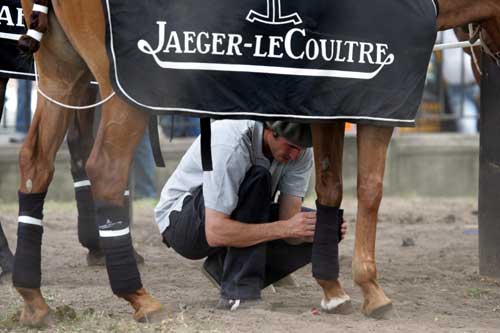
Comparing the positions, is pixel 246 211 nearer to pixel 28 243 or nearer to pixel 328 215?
pixel 328 215

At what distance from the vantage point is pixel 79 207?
618 centimetres

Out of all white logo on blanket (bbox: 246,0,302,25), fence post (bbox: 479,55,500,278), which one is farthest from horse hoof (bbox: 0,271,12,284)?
fence post (bbox: 479,55,500,278)

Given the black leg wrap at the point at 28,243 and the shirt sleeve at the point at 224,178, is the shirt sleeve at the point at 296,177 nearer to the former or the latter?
the shirt sleeve at the point at 224,178

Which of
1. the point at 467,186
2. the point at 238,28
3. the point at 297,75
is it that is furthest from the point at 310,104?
the point at 467,186

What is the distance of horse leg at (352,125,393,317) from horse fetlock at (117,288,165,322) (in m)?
0.90

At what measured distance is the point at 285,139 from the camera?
16.5ft

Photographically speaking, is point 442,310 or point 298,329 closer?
point 298,329

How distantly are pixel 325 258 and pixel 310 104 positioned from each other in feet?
2.63

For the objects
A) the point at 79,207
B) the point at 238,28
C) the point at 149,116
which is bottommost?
the point at 79,207

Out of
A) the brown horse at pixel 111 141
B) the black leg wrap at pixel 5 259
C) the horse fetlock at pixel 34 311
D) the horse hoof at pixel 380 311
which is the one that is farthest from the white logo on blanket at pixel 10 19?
the horse hoof at pixel 380 311

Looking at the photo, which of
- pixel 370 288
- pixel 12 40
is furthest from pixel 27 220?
pixel 370 288

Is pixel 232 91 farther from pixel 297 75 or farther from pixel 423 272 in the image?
pixel 423 272

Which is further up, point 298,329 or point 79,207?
point 79,207

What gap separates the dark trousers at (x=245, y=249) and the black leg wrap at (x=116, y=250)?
68 centimetres
